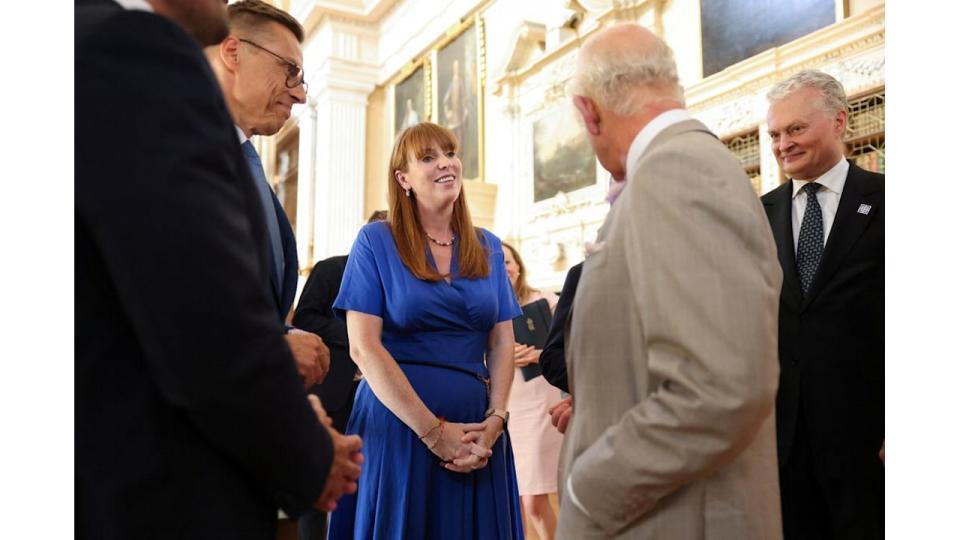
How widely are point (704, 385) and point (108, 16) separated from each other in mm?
1114

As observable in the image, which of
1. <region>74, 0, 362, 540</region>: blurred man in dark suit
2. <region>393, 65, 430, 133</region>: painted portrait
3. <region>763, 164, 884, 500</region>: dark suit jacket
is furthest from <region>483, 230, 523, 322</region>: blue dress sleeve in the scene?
<region>393, 65, 430, 133</region>: painted portrait

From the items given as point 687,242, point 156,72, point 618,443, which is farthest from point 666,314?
point 156,72

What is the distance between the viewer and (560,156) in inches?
372

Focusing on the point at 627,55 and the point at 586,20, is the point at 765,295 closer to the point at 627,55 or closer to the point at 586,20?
the point at 627,55

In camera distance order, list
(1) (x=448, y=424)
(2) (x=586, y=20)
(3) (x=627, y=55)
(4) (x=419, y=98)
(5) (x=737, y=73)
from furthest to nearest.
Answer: (4) (x=419, y=98)
(2) (x=586, y=20)
(5) (x=737, y=73)
(1) (x=448, y=424)
(3) (x=627, y=55)

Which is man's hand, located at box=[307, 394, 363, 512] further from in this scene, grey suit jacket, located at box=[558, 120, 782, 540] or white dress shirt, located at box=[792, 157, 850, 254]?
white dress shirt, located at box=[792, 157, 850, 254]

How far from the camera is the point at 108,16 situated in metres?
1.06

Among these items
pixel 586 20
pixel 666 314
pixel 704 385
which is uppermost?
pixel 586 20

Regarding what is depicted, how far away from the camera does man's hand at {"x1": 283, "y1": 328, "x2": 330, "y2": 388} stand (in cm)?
176

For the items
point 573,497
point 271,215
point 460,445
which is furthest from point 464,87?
point 573,497

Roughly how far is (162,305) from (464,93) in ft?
38.2

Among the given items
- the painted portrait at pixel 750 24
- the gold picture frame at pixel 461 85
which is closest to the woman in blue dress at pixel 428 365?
the painted portrait at pixel 750 24

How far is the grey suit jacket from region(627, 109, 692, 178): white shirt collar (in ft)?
0.09

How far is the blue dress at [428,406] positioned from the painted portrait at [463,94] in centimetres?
916
